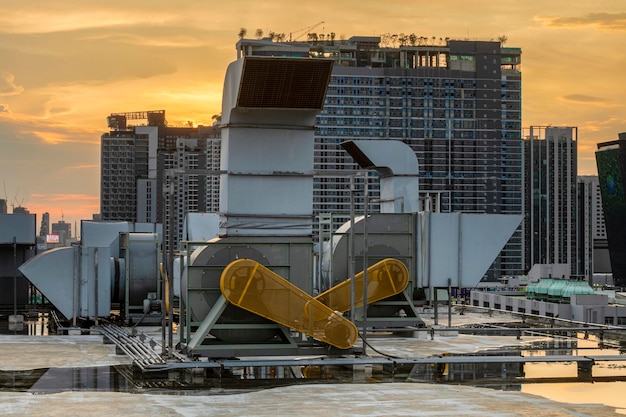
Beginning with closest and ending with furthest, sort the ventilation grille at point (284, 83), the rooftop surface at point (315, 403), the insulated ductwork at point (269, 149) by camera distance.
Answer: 1. the rooftop surface at point (315, 403)
2. the ventilation grille at point (284, 83)
3. the insulated ductwork at point (269, 149)

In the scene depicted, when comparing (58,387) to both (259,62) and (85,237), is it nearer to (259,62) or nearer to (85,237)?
(259,62)

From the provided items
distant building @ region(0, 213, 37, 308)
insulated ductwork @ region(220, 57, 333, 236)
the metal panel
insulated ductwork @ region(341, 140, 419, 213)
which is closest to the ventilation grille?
insulated ductwork @ region(220, 57, 333, 236)

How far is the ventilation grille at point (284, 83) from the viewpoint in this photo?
3497 centimetres

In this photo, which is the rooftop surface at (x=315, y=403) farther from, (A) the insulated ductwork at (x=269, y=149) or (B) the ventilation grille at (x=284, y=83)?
(B) the ventilation grille at (x=284, y=83)

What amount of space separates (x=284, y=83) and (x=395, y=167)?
14461mm

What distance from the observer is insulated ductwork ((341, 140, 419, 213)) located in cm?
4891

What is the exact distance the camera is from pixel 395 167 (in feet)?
162

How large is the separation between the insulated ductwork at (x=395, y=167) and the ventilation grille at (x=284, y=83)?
492 inches

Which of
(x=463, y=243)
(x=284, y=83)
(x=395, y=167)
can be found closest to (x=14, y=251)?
(x=395, y=167)

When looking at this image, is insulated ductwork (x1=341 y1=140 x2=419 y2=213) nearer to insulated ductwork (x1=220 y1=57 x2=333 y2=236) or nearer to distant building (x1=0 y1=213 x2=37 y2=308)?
insulated ductwork (x1=220 y1=57 x2=333 y2=236)

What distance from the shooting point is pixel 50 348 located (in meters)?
40.0

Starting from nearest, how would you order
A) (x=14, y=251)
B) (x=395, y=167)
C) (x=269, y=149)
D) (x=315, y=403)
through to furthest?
(x=315, y=403), (x=269, y=149), (x=395, y=167), (x=14, y=251)

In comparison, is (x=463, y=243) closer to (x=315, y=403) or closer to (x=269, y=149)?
(x=269, y=149)

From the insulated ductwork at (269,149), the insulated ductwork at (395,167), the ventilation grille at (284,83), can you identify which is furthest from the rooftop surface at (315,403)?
the insulated ductwork at (395,167)
